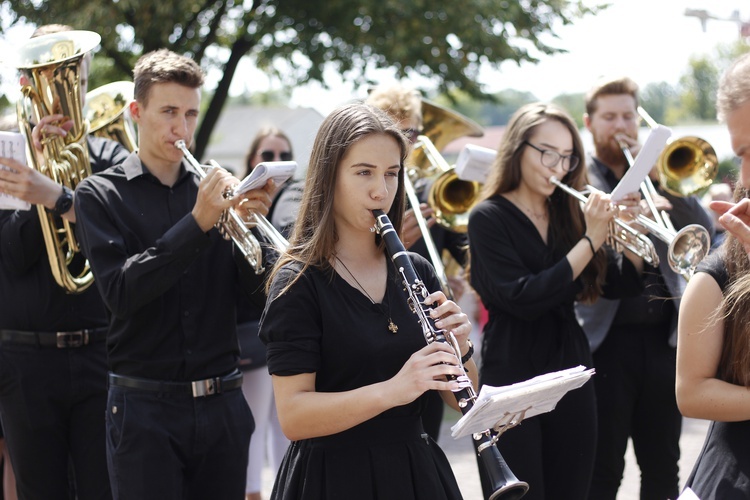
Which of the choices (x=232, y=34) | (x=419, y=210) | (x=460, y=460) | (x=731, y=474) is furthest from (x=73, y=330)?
(x=232, y=34)

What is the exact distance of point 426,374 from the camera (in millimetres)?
2449

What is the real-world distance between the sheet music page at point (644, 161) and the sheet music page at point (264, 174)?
4.88ft

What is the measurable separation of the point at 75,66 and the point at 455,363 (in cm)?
263

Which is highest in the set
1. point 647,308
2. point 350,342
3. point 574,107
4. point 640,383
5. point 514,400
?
Result: point 574,107

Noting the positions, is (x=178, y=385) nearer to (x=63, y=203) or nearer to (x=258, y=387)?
(x=63, y=203)

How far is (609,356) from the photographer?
15.0 ft

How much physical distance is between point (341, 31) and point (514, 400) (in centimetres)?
993

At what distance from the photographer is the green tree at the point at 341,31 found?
11.2m

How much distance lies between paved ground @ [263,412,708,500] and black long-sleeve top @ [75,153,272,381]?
3.00 m

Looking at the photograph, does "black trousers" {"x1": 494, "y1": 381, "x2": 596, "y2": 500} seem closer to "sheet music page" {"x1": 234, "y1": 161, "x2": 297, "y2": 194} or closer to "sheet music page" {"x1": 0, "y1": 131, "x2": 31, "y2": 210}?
"sheet music page" {"x1": 234, "y1": 161, "x2": 297, "y2": 194}

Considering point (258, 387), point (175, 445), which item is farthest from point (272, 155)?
point (175, 445)

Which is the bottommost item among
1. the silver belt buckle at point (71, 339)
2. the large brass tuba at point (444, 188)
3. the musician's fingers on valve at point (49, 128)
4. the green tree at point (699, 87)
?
the silver belt buckle at point (71, 339)

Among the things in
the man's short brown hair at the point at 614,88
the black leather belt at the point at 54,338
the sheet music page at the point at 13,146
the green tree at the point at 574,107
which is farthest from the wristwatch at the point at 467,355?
the man's short brown hair at the point at 614,88

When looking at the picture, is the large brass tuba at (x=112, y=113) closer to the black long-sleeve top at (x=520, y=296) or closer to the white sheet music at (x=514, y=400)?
the black long-sleeve top at (x=520, y=296)
